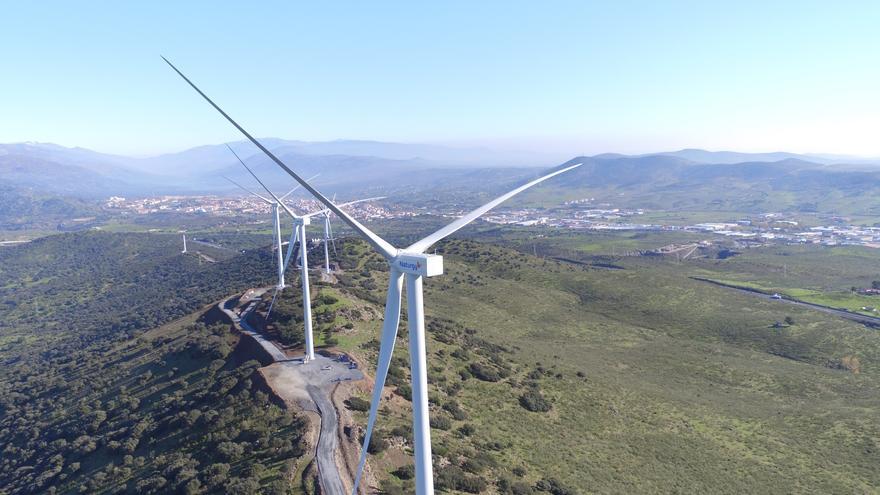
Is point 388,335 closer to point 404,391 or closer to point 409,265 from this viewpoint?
point 409,265

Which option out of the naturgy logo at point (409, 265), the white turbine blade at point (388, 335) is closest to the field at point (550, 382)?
the white turbine blade at point (388, 335)

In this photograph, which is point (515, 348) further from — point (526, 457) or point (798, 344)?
point (798, 344)

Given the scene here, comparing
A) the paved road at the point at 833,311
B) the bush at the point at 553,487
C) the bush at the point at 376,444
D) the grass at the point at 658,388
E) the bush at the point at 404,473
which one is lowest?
the paved road at the point at 833,311

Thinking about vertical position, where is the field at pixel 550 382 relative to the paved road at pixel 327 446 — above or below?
below

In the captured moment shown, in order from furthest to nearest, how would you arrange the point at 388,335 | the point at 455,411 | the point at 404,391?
the point at 404,391 → the point at 455,411 → the point at 388,335

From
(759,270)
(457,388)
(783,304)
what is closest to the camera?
(457,388)

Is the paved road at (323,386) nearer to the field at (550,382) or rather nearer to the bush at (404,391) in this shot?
the field at (550,382)

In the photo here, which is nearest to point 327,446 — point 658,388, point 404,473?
point 404,473

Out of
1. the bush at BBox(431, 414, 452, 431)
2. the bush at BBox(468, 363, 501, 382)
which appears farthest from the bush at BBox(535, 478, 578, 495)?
the bush at BBox(468, 363, 501, 382)

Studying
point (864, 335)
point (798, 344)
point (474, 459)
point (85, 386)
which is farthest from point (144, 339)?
point (864, 335)
